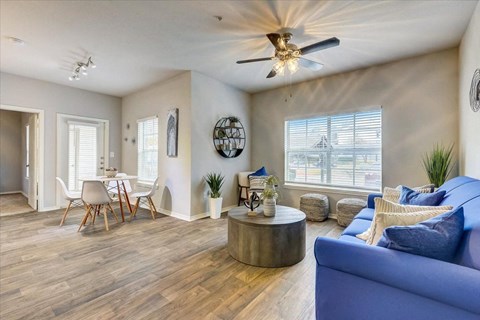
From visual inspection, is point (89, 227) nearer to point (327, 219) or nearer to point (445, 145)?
point (327, 219)

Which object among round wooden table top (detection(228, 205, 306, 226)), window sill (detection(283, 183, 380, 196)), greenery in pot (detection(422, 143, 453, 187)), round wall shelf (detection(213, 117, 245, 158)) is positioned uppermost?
round wall shelf (detection(213, 117, 245, 158))

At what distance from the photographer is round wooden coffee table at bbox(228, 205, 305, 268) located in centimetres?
240

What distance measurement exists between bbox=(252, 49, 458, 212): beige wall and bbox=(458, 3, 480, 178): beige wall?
0.81 feet

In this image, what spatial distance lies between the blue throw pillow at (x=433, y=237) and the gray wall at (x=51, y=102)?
6082 millimetres

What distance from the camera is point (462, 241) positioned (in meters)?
1.18

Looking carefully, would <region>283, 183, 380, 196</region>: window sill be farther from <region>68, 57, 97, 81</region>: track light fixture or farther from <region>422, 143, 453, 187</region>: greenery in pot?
<region>68, 57, 97, 81</region>: track light fixture

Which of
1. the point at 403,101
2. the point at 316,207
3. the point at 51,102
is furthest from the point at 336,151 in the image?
the point at 51,102

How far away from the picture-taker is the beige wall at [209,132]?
423 cm

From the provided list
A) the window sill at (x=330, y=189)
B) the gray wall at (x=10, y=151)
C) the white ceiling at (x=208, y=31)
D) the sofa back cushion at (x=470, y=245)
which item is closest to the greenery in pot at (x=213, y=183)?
the window sill at (x=330, y=189)

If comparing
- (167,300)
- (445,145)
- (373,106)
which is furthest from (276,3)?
(445,145)

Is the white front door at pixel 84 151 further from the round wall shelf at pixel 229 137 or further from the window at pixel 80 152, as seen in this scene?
the round wall shelf at pixel 229 137

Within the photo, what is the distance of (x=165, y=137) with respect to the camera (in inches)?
183

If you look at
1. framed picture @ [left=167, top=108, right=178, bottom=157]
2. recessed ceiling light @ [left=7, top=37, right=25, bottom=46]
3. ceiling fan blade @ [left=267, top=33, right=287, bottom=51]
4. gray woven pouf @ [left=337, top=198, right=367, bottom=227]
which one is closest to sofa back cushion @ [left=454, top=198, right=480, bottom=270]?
ceiling fan blade @ [left=267, top=33, right=287, bottom=51]

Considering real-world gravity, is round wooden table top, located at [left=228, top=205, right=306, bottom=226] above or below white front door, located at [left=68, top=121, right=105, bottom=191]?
below
